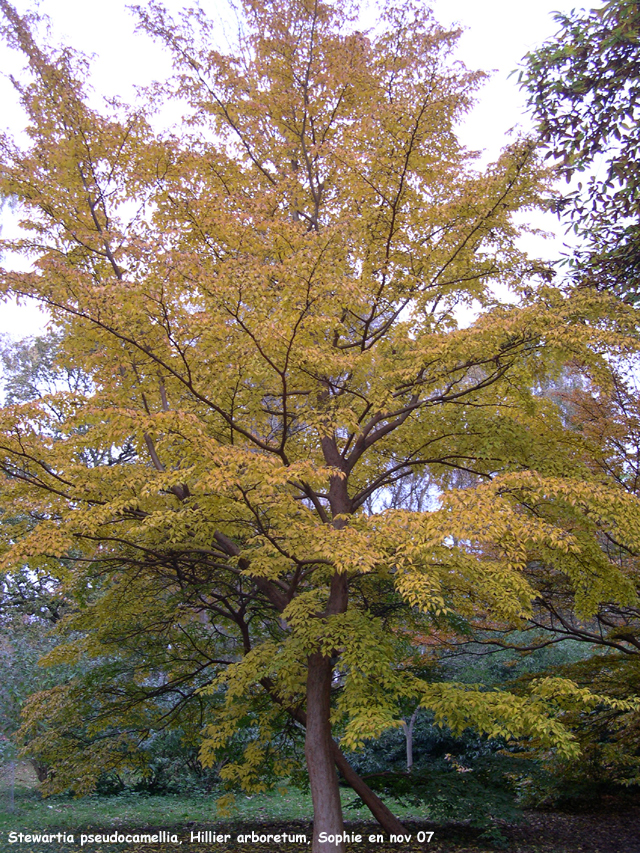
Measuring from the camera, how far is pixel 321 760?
607cm

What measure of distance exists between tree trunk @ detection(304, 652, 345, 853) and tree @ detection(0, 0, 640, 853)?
1.0 inches

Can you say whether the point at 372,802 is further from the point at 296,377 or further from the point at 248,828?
the point at 296,377

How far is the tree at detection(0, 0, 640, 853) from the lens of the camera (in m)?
4.95

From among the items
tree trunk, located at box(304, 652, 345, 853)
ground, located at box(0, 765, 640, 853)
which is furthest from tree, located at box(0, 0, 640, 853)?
ground, located at box(0, 765, 640, 853)

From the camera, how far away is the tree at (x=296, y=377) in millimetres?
4953

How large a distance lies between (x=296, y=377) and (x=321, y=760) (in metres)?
A: 4.02

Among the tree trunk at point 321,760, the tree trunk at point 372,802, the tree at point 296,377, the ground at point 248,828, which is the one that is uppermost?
the tree at point 296,377

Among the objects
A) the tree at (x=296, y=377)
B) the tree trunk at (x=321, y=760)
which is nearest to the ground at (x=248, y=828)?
the tree at (x=296, y=377)

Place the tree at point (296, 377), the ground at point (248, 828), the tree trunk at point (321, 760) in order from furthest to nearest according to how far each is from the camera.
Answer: the ground at point (248, 828), the tree trunk at point (321, 760), the tree at point (296, 377)

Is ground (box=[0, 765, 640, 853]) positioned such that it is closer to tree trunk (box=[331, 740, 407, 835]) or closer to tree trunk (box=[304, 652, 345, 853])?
tree trunk (box=[331, 740, 407, 835])

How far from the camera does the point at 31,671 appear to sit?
31.5 ft

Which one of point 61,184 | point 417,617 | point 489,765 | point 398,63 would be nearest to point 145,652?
point 417,617

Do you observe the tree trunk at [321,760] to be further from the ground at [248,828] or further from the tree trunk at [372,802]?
the ground at [248,828]

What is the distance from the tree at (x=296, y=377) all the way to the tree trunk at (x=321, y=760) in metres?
0.03
